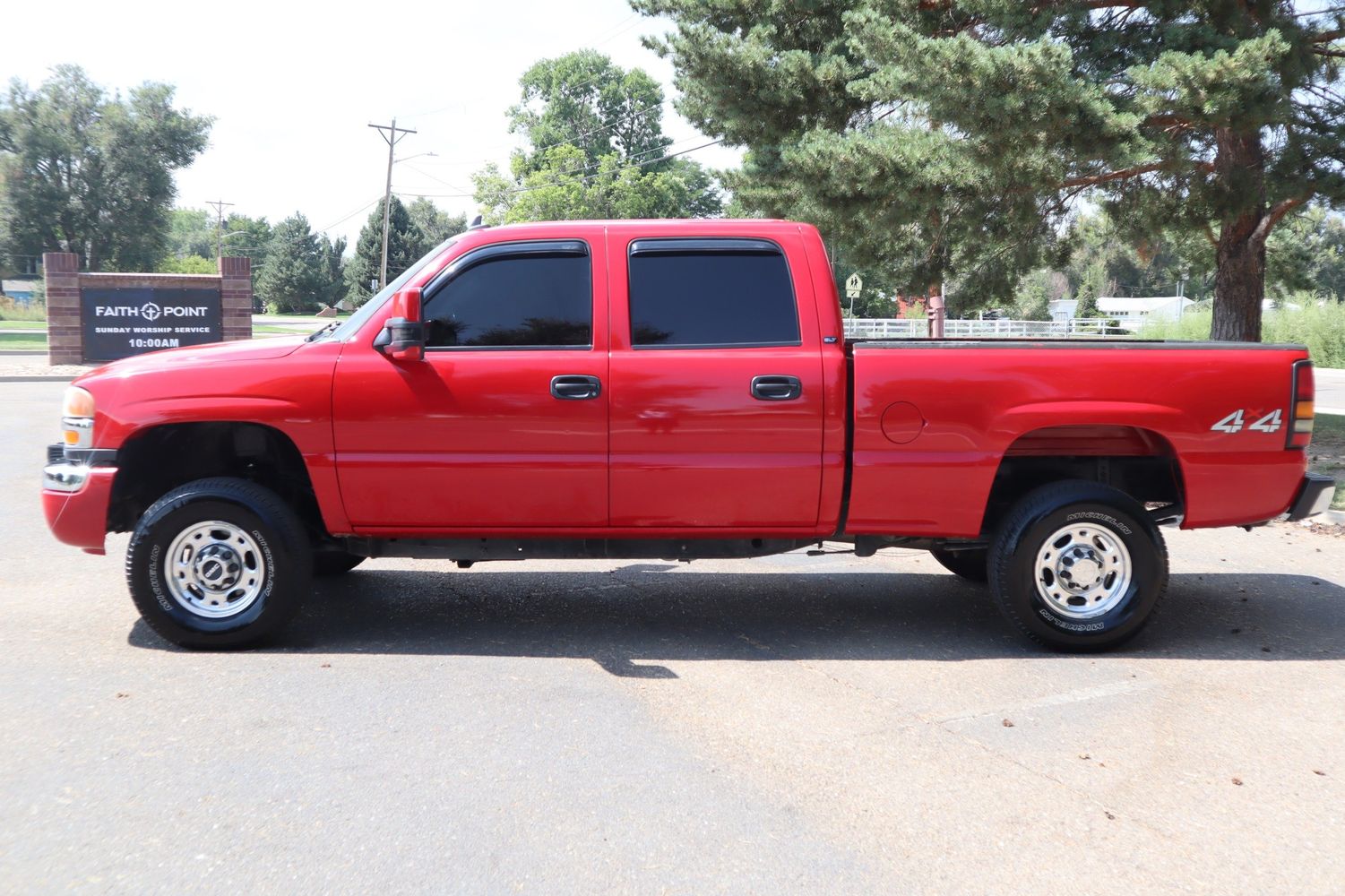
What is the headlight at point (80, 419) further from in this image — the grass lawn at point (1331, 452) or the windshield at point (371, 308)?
the grass lawn at point (1331, 452)

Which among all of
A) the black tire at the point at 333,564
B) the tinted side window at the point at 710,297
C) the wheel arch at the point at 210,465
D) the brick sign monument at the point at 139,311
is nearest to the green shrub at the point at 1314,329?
the brick sign monument at the point at 139,311

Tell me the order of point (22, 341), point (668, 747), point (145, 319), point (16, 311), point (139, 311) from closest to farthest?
1. point (668, 747)
2. point (139, 311)
3. point (145, 319)
4. point (22, 341)
5. point (16, 311)

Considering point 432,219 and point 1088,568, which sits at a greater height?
point 432,219

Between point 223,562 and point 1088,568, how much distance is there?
4.28 metres

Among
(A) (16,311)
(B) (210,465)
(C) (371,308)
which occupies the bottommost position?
(B) (210,465)

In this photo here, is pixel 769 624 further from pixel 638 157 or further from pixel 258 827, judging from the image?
pixel 638 157

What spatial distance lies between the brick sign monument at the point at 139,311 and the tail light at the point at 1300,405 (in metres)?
25.1

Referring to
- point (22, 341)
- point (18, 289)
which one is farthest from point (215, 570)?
point (18, 289)

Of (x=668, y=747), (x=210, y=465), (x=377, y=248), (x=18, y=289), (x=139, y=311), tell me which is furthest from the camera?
(x=377, y=248)

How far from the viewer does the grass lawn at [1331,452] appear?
10.8 m

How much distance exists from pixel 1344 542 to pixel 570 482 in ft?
22.2

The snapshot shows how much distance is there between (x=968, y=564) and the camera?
23.5 feet

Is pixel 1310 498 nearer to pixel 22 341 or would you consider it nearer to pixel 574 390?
pixel 574 390

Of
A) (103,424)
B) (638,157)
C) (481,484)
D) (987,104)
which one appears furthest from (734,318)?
(638,157)
